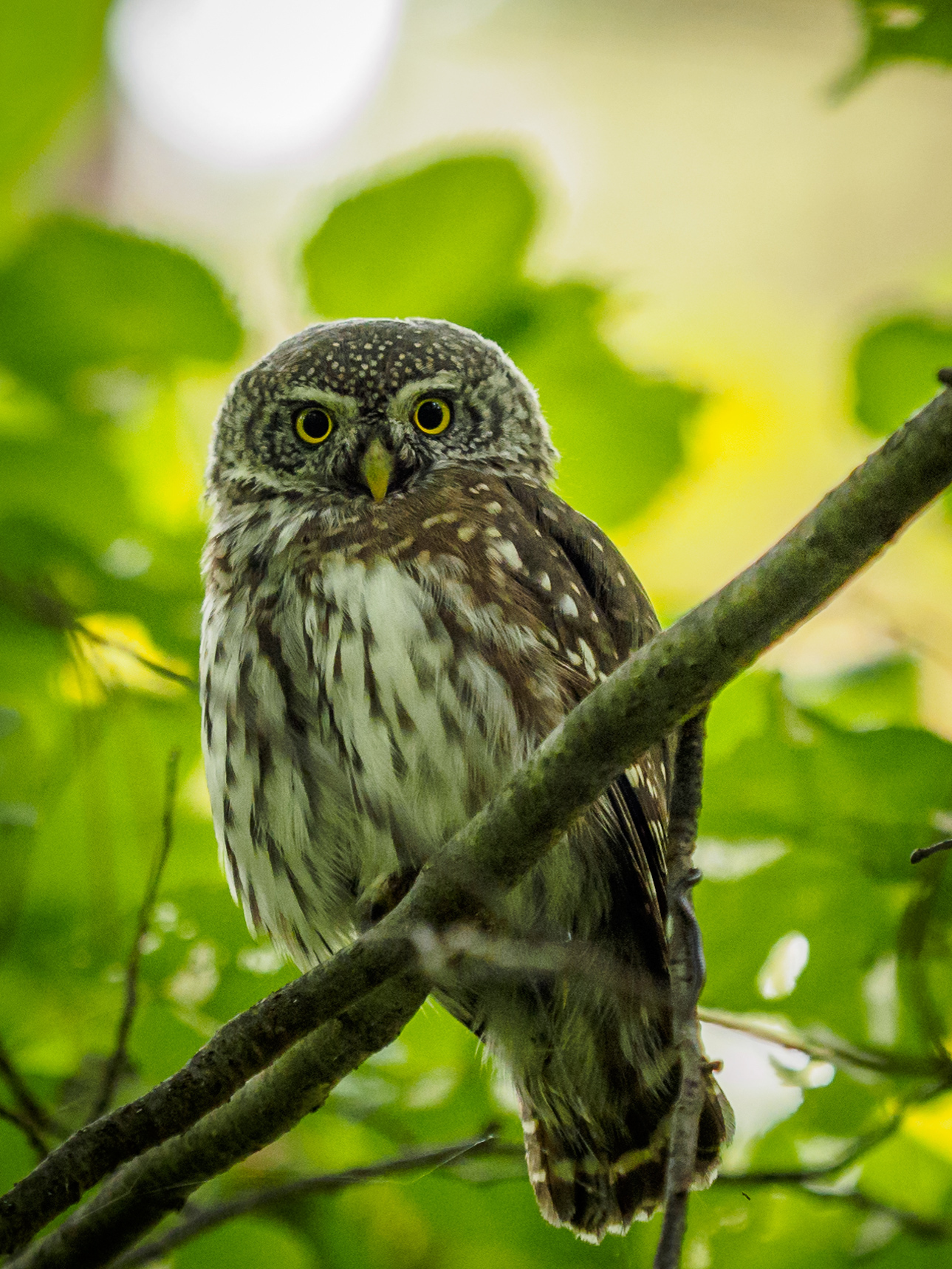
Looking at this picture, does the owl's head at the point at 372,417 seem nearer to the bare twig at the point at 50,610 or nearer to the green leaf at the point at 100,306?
the green leaf at the point at 100,306

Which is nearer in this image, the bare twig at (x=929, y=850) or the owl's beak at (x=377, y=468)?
the bare twig at (x=929, y=850)

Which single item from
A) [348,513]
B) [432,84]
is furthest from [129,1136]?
[432,84]

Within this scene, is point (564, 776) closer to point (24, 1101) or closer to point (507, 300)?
point (507, 300)

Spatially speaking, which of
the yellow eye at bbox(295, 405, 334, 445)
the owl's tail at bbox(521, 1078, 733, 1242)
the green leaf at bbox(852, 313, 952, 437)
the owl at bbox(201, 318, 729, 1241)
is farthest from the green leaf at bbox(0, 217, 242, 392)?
the owl's tail at bbox(521, 1078, 733, 1242)

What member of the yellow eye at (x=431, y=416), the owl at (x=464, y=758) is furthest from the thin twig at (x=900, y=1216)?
the yellow eye at (x=431, y=416)

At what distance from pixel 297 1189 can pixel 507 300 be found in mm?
1435

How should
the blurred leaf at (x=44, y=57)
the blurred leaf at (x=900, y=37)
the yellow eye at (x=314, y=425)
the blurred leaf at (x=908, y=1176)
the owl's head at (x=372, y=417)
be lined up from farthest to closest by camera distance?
the yellow eye at (x=314, y=425) < the owl's head at (x=372, y=417) < the blurred leaf at (x=908, y=1176) < the blurred leaf at (x=900, y=37) < the blurred leaf at (x=44, y=57)

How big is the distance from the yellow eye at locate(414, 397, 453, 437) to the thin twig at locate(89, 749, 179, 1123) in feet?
3.86

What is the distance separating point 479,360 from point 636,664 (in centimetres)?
163

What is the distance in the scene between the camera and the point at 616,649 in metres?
2.40

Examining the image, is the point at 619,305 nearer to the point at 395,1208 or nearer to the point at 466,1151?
the point at 466,1151

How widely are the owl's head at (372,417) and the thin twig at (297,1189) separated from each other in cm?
125

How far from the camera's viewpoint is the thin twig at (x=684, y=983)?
4.08 ft

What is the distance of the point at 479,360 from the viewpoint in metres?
2.95
